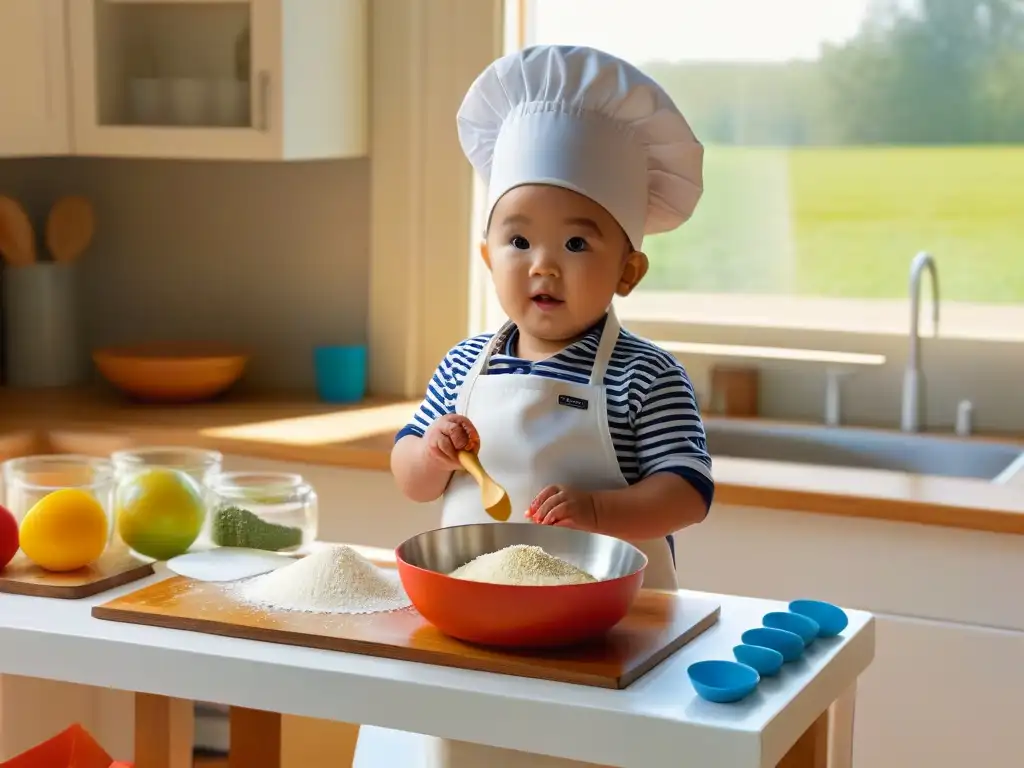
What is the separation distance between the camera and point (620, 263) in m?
1.64

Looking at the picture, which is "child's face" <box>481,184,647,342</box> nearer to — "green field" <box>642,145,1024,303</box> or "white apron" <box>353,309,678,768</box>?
"white apron" <box>353,309,678,768</box>

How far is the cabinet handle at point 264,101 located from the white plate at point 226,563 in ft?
4.05

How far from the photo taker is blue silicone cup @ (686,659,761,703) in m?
1.13

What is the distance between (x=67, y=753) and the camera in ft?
5.37

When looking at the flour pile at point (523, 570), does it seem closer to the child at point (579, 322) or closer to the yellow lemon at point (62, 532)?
the child at point (579, 322)

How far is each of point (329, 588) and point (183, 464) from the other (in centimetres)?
36

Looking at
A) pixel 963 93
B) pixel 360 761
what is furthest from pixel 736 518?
pixel 963 93

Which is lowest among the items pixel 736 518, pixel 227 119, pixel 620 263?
pixel 736 518

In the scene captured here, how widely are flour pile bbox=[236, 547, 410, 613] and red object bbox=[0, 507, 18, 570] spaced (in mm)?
247

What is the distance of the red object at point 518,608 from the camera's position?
1.18 metres

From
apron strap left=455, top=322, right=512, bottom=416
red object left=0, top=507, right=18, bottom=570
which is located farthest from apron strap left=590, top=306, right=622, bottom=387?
red object left=0, top=507, right=18, bottom=570

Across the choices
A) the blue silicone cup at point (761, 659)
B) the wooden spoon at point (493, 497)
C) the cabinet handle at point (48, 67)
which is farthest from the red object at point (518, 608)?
the cabinet handle at point (48, 67)

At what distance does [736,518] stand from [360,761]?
0.78 metres

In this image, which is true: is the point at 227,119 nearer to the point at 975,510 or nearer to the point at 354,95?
the point at 354,95
